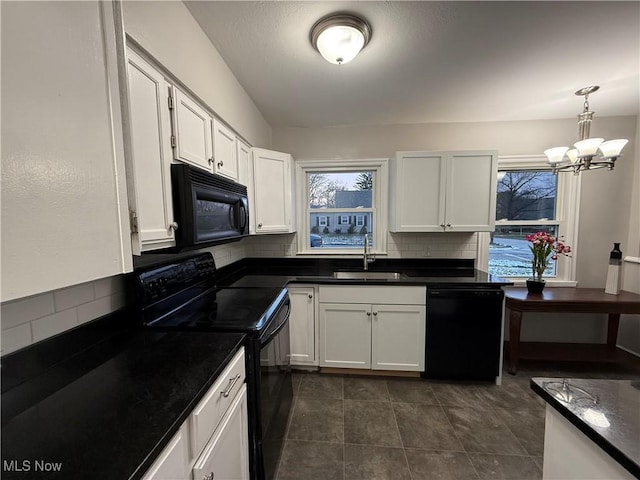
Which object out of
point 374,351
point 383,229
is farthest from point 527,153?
point 374,351

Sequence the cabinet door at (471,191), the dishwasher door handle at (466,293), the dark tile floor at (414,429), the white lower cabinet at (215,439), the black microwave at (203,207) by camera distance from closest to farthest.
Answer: the white lower cabinet at (215,439), the black microwave at (203,207), the dark tile floor at (414,429), the dishwasher door handle at (466,293), the cabinet door at (471,191)

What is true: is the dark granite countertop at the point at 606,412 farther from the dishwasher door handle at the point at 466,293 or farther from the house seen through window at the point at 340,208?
the house seen through window at the point at 340,208

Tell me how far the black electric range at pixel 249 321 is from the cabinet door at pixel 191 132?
1.94 ft

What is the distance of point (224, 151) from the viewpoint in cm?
170

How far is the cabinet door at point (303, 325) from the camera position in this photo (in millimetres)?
2361

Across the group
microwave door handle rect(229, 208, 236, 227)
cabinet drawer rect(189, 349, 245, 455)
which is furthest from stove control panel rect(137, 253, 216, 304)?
cabinet drawer rect(189, 349, 245, 455)

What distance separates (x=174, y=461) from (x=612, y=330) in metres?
3.77

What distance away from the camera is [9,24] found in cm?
45

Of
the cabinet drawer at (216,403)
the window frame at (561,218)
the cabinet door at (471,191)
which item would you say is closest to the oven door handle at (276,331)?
the cabinet drawer at (216,403)

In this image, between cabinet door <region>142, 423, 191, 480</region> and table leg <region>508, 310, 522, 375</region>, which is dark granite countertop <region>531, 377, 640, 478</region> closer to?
cabinet door <region>142, 423, 191, 480</region>

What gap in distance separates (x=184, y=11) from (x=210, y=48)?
0.26m

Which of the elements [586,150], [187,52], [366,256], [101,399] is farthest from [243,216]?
[586,150]

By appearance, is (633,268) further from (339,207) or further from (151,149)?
(151,149)

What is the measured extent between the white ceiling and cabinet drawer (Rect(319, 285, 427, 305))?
1.61 m
